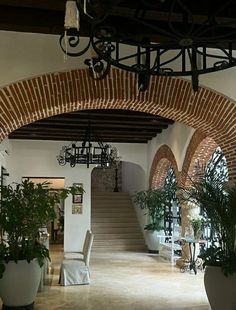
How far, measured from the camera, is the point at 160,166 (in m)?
11.9

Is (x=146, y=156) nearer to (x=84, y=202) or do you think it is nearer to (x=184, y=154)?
(x=84, y=202)

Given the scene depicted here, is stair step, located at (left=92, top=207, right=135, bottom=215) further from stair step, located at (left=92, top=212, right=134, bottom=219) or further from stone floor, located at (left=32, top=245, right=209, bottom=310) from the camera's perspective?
stone floor, located at (left=32, top=245, right=209, bottom=310)

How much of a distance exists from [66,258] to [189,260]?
9.35 ft

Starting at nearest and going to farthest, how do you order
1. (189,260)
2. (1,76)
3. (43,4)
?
(43,4) → (1,76) → (189,260)

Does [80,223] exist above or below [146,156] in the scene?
below

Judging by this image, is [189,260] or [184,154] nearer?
[189,260]

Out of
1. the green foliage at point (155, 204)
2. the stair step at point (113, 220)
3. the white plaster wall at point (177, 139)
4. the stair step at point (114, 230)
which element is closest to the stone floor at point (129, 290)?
the green foliage at point (155, 204)

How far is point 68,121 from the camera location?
31.1 ft

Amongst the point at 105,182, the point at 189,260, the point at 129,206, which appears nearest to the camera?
the point at 189,260

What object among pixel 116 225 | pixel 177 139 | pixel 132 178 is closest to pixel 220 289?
pixel 177 139

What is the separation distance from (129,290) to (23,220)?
258 cm

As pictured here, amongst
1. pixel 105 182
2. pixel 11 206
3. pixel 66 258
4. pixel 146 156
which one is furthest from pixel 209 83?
pixel 105 182

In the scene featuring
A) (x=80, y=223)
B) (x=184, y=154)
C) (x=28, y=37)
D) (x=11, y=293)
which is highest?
(x=28, y=37)

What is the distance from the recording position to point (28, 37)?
16.6 ft
